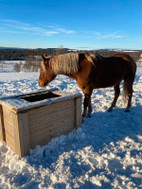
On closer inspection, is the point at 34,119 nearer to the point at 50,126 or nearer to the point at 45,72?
the point at 50,126

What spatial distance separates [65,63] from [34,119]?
1.30m

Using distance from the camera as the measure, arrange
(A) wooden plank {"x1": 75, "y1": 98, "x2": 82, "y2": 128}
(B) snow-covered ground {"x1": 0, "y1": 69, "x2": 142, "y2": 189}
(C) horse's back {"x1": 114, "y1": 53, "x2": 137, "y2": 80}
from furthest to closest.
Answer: (C) horse's back {"x1": 114, "y1": 53, "x2": 137, "y2": 80} → (A) wooden plank {"x1": 75, "y1": 98, "x2": 82, "y2": 128} → (B) snow-covered ground {"x1": 0, "y1": 69, "x2": 142, "y2": 189}

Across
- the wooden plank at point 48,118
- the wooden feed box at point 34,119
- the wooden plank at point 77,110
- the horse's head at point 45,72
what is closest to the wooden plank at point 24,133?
the wooden feed box at point 34,119

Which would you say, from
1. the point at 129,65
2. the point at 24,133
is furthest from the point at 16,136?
the point at 129,65

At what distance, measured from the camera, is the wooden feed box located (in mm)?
2109

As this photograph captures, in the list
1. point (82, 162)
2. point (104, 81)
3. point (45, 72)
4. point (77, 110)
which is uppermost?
point (45, 72)

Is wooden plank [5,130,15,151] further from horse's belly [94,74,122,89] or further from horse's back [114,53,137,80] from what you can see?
horse's back [114,53,137,80]

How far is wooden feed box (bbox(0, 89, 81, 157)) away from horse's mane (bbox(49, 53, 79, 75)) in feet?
1.94

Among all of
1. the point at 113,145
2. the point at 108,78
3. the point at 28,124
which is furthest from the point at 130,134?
the point at 28,124

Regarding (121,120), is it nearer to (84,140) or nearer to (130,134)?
(130,134)

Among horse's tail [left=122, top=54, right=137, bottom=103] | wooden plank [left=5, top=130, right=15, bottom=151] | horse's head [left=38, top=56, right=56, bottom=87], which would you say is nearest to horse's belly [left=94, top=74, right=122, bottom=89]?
horse's tail [left=122, top=54, right=137, bottom=103]

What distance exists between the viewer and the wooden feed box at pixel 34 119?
2.11m

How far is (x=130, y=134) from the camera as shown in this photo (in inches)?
117

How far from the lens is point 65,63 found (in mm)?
2928
